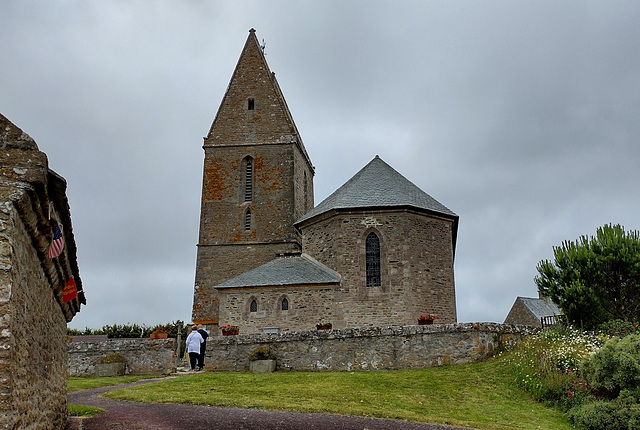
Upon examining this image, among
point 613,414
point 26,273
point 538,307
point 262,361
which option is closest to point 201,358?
point 262,361

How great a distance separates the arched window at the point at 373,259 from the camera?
25.5m

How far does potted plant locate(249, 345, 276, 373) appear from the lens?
18.1m

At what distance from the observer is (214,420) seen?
34.8 ft

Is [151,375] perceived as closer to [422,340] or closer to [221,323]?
[221,323]

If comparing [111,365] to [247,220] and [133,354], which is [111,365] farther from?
[247,220]

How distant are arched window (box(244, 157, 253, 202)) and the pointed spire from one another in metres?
1.22

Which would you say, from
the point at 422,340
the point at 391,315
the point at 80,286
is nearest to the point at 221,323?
the point at 391,315

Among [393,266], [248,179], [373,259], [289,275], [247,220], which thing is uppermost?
[248,179]

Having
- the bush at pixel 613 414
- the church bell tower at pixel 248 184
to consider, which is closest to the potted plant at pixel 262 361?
the bush at pixel 613 414

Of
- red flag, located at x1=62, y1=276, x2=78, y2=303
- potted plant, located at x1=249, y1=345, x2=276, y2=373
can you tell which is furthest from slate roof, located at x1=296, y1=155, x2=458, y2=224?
red flag, located at x1=62, y1=276, x2=78, y2=303

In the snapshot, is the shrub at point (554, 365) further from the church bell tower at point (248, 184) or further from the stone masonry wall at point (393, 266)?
the church bell tower at point (248, 184)

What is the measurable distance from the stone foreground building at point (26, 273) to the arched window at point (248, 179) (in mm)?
26010

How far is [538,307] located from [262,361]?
3574 cm

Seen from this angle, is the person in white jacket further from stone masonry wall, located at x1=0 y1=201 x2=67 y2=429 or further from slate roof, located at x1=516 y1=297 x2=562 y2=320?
slate roof, located at x1=516 y1=297 x2=562 y2=320
